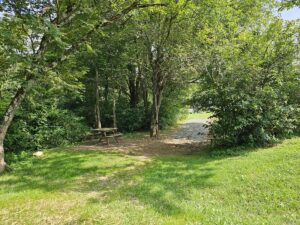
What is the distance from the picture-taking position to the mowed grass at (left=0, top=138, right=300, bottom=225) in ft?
12.3

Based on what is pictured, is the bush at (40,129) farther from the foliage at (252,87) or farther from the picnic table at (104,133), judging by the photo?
the foliage at (252,87)

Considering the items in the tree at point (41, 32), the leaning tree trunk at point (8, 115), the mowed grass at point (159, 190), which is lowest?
the mowed grass at point (159, 190)

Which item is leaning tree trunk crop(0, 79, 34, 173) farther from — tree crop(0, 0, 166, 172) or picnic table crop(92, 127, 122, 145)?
picnic table crop(92, 127, 122, 145)

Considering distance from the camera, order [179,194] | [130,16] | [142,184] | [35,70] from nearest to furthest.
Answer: [179,194], [142,184], [35,70], [130,16]

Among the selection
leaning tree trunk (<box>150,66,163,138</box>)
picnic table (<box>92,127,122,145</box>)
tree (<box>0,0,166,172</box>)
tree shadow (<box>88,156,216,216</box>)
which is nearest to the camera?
tree shadow (<box>88,156,216,216</box>)

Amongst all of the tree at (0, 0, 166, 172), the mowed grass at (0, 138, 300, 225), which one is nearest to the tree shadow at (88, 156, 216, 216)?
the mowed grass at (0, 138, 300, 225)

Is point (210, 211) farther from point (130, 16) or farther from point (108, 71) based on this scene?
point (108, 71)

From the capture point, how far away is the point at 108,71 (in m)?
12.6

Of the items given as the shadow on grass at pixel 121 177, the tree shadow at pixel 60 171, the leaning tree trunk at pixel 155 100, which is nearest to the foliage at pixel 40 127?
the tree shadow at pixel 60 171

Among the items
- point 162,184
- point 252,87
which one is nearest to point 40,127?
point 162,184

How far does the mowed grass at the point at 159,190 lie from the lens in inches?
147

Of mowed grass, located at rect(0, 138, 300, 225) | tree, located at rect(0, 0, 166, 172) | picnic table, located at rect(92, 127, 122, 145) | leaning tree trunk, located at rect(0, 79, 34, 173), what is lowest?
mowed grass, located at rect(0, 138, 300, 225)

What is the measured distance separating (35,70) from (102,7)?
121 inches

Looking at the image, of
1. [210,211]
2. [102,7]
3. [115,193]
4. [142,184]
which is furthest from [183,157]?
[102,7]
